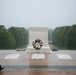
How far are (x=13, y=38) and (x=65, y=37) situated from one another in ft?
17.0

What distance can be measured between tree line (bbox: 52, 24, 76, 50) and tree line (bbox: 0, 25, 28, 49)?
9.29ft

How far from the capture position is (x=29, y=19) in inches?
752

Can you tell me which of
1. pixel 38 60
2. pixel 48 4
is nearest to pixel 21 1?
pixel 48 4

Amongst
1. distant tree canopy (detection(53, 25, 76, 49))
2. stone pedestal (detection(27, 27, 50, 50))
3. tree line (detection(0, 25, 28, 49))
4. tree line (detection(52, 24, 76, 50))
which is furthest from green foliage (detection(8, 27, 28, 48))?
stone pedestal (detection(27, 27, 50, 50))

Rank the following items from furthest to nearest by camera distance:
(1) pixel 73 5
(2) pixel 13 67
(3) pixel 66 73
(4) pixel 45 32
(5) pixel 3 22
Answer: (5) pixel 3 22 → (1) pixel 73 5 → (4) pixel 45 32 → (2) pixel 13 67 → (3) pixel 66 73

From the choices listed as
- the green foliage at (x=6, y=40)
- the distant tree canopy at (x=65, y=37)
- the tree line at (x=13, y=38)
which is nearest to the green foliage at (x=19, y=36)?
the tree line at (x=13, y=38)

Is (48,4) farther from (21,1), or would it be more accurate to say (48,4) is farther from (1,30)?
(1,30)

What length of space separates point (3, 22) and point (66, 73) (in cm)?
1230

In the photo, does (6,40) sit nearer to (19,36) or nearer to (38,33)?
(19,36)

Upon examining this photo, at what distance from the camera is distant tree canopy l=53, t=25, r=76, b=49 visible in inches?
869

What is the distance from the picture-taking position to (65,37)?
24.6 metres

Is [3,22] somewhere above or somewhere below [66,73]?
above

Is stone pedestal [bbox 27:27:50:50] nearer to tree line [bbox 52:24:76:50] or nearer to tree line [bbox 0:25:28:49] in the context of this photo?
tree line [bbox 52:24:76:50]

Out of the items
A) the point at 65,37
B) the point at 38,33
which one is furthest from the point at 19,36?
the point at 38,33
